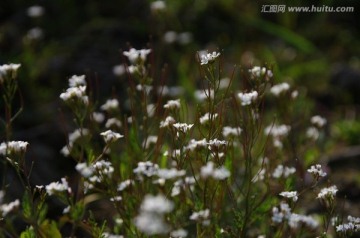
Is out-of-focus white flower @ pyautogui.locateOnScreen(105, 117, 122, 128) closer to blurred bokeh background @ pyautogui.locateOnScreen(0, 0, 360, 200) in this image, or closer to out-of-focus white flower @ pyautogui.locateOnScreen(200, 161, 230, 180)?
out-of-focus white flower @ pyautogui.locateOnScreen(200, 161, 230, 180)

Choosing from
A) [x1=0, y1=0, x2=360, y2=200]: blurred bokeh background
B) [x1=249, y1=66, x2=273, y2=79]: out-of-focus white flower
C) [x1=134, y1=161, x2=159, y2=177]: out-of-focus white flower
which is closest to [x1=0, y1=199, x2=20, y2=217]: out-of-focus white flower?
[x1=134, y1=161, x2=159, y2=177]: out-of-focus white flower

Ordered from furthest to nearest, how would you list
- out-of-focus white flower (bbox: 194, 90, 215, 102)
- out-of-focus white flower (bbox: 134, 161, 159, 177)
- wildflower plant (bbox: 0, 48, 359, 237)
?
1. out-of-focus white flower (bbox: 194, 90, 215, 102)
2. wildflower plant (bbox: 0, 48, 359, 237)
3. out-of-focus white flower (bbox: 134, 161, 159, 177)

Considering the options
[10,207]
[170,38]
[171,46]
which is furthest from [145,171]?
[171,46]

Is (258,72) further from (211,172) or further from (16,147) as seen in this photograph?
(16,147)

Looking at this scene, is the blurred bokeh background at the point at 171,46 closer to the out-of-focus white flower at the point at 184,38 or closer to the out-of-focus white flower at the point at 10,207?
the out-of-focus white flower at the point at 184,38

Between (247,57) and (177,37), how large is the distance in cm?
85

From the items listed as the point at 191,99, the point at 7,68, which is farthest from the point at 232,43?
the point at 7,68

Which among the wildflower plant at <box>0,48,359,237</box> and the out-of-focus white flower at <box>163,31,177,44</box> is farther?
the out-of-focus white flower at <box>163,31,177,44</box>

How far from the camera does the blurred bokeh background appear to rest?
594 centimetres

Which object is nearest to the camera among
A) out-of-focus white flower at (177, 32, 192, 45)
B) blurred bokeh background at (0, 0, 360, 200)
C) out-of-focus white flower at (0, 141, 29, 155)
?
out-of-focus white flower at (0, 141, 29, 155)

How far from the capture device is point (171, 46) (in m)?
6.93

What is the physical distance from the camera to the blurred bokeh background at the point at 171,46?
234 inches

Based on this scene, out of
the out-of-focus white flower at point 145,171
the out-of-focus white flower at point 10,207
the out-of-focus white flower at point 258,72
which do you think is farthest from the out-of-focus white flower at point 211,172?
the out-of-focus white flower at point 10,207

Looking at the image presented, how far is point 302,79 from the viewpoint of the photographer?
666 cm
